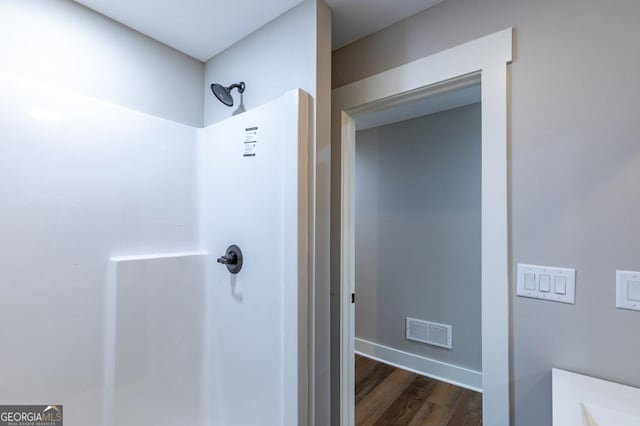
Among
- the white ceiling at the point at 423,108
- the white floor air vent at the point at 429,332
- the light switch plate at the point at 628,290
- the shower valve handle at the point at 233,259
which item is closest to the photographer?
the light switch plate at the point at 628,290

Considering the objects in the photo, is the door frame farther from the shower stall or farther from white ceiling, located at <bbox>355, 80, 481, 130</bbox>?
white ceiling, located at <bbox>355, 80, 481, 130</bbox>

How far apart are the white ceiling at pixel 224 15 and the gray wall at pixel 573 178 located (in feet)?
1.50

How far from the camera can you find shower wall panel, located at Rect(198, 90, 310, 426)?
113 centimetres

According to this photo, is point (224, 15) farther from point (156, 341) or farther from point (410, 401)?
point (410, 401)

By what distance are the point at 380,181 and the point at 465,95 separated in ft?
3.47

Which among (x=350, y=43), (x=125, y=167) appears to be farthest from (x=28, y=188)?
(x=350, y=43)

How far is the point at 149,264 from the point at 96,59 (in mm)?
994

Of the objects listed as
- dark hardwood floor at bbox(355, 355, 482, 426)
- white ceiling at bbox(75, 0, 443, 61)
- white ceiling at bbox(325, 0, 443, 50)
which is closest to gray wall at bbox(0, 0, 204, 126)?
white ceiling at bbox(75, 0, 443, 61)

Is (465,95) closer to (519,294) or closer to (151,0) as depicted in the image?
(519,294)

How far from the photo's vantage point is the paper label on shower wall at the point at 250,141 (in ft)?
4.24

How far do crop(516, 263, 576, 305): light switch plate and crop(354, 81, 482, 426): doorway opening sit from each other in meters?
1.39

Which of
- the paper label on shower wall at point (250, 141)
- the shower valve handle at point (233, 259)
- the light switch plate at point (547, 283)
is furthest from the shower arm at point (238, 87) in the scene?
the light switch plate at point (547, 283)

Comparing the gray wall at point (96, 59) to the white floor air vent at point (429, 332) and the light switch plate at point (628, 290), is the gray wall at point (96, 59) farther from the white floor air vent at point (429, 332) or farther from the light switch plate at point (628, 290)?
the white floor air vent at point (429, 332)

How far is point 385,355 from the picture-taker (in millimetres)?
2764
